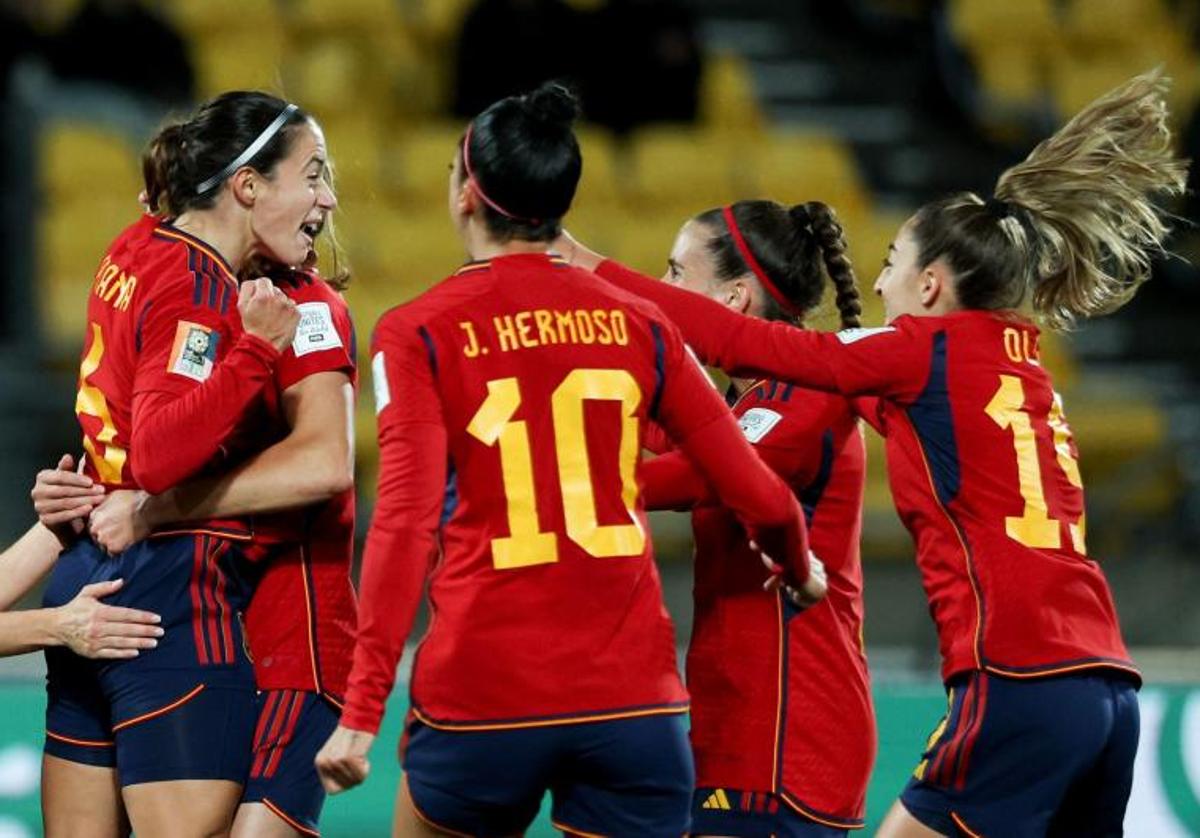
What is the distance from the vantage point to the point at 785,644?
3834 mm

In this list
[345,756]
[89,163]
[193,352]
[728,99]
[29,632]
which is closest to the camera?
[345,756]

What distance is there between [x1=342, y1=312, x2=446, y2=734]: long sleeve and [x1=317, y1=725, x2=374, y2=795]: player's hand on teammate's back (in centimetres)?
2

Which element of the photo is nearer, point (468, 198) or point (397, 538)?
point (397, 538)

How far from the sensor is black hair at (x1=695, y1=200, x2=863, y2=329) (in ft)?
13.4

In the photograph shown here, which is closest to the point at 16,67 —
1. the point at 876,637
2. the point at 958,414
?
the point at 876,637

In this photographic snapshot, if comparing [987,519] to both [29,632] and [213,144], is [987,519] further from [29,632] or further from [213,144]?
[29,632]

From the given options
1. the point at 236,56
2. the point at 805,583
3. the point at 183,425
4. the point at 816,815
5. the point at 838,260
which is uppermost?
the point at 236,56

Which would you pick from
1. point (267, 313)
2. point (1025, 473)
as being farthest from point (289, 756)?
point (1025, 473)

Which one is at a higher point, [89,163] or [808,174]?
[89,163]

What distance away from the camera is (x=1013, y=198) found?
416 cm

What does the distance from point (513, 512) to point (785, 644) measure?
3.08 feet

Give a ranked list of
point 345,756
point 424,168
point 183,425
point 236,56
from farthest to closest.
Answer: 1. point 236,56
2. point 424,168
3. point 183,425
4. point 345,756

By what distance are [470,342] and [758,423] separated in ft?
3.00

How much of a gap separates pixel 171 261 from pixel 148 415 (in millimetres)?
329
